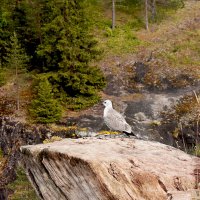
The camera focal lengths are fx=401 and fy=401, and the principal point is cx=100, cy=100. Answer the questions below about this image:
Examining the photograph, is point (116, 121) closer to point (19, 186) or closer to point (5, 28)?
point (19, 186)

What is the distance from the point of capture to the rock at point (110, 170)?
24.5 ft

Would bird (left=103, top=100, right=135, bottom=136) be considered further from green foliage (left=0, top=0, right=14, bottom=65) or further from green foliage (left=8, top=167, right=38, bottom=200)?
green foliage (left=0, top=0, right=14, bottom=65)

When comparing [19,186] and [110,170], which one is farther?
[19,186]

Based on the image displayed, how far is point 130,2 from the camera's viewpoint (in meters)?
46.9

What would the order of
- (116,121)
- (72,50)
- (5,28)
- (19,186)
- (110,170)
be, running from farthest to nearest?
1. (5,28)
2. (72,50)
3. (19,186)
4. (116,121)
5. (110,170)

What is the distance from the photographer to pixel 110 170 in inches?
A: 296

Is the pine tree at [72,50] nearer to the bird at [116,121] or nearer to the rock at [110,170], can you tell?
the bird at [116,121]

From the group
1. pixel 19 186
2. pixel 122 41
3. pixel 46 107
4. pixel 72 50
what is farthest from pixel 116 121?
pixel 122 41

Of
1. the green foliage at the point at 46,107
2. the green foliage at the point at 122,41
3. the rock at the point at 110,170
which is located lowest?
the green foliage at the point at 46,107

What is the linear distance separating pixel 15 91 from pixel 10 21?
757 cm

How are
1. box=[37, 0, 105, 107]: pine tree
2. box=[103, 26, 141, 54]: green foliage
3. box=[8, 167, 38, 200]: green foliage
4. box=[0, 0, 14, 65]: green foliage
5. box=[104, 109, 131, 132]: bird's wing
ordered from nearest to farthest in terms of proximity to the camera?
box=[104, 109, 131, 132]: bird's wing
box=[8, 167, 38, 200]: green foliage
box=[37, 0, 105, 107]: pine tree
box=[0, 0, 14, 65]: green foliage
box=[103, 26, 141, 54]: green foliage

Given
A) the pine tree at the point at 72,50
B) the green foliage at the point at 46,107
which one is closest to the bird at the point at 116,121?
the green foliage at the point at 46,107

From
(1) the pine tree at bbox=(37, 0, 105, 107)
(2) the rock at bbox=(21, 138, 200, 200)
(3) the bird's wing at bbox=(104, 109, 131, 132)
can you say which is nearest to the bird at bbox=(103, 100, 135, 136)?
(3) the bird's wing at bbox=(104, 109, 131, 132)

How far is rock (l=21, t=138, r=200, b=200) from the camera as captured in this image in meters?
7.46
